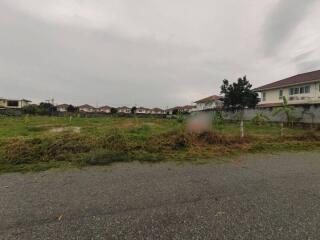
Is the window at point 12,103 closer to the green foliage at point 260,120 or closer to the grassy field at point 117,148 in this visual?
the grassy field at point 117,148

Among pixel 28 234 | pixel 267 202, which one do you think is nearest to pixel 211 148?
pixel 267 202

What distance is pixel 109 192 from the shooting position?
135 inches

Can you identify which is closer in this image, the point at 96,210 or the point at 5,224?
the point at 5,224

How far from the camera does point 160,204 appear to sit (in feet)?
9.87

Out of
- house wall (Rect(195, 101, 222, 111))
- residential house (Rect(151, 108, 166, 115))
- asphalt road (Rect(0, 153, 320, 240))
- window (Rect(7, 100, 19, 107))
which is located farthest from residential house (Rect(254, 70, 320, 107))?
window (Rect(7, 100, 19, 107))

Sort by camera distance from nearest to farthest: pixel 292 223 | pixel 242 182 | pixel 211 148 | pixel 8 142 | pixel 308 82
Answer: pixel 292 223, pixel 242 182, pixel 8 142, pixel 211 148, pixel 308 82

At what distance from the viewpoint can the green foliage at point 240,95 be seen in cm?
2827

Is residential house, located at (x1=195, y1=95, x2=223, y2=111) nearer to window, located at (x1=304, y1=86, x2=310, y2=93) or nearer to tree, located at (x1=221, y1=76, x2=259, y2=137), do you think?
tree, located at (x1=221, y1=76, x2=259, y2=137)

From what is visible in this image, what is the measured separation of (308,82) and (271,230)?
90.7ft

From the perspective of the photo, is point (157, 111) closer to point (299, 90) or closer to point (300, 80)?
point (299, 90)

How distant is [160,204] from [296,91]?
29.6m

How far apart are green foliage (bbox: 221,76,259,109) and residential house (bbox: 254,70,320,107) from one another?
2.45 meters

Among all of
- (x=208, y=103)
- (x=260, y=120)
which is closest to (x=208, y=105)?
(x=208, y=103)

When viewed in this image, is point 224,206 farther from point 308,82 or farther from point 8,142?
point 308,82
